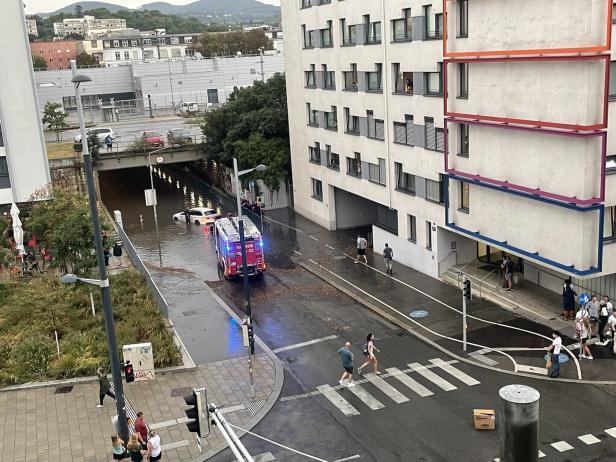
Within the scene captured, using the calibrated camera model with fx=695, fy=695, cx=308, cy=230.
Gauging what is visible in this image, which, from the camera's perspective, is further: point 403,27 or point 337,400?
point 403,27

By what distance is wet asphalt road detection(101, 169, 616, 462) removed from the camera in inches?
754

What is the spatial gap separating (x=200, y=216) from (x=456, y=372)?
32.0 m

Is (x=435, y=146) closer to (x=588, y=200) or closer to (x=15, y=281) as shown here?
(x=588, y=200)

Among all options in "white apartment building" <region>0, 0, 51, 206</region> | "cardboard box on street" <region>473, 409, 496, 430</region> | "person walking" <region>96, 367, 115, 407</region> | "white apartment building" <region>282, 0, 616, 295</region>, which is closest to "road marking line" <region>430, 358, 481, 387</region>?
"cardboard box on street" <region>473, 409, 496, 430</region>

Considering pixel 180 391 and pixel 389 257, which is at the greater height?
pixel 389 257

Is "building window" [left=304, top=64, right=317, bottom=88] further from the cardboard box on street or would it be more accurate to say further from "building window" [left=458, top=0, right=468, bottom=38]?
the cardboard box on street

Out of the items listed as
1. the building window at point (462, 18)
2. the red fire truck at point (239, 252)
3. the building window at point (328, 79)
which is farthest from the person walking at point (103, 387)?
the building window at point (328, 79)

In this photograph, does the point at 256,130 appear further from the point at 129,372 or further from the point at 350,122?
the point at 129,372

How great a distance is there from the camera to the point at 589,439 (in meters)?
19.0

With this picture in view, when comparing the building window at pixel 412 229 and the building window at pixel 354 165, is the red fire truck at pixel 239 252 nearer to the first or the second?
the building window at pixel 412 229

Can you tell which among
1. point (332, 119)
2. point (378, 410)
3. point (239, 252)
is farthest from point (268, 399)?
point (332, 119)

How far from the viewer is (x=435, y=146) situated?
112 feet

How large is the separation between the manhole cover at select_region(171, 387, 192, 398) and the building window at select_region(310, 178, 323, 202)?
2692cm

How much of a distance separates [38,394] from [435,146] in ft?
68.8
